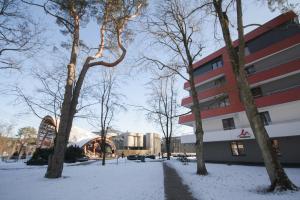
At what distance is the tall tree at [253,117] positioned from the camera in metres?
6.25

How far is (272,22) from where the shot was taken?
65.5 feet

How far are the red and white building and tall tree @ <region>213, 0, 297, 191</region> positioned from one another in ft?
31.0

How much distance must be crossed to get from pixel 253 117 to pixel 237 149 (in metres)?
18.0

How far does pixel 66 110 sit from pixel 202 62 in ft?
76.0

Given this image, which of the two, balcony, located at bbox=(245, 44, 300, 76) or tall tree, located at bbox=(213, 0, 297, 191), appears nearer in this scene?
tall tree, located at bbox=(213, 0, 297, 191)

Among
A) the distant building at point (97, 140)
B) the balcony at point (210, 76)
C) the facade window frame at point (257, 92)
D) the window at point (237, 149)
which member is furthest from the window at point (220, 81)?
the distant building at point (97, 140)

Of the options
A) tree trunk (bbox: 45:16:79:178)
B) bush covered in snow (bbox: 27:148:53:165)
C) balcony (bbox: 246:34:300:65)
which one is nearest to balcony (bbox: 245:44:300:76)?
balcony (bbox: 246:34:300:65)

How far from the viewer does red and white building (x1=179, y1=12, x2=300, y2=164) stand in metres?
18.0

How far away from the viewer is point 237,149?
22984 millimetres

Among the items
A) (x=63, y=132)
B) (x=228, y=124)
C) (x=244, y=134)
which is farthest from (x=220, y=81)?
(x=63, y=132)

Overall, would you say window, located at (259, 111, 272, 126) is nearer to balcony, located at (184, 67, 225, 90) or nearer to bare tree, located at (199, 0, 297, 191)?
balcony, located at (184, 67, 225, 90)

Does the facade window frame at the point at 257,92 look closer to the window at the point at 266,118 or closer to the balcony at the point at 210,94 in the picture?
the window at the point at 266,118

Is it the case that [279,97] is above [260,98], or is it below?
below

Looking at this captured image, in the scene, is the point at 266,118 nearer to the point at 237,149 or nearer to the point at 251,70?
the point at 237,149
